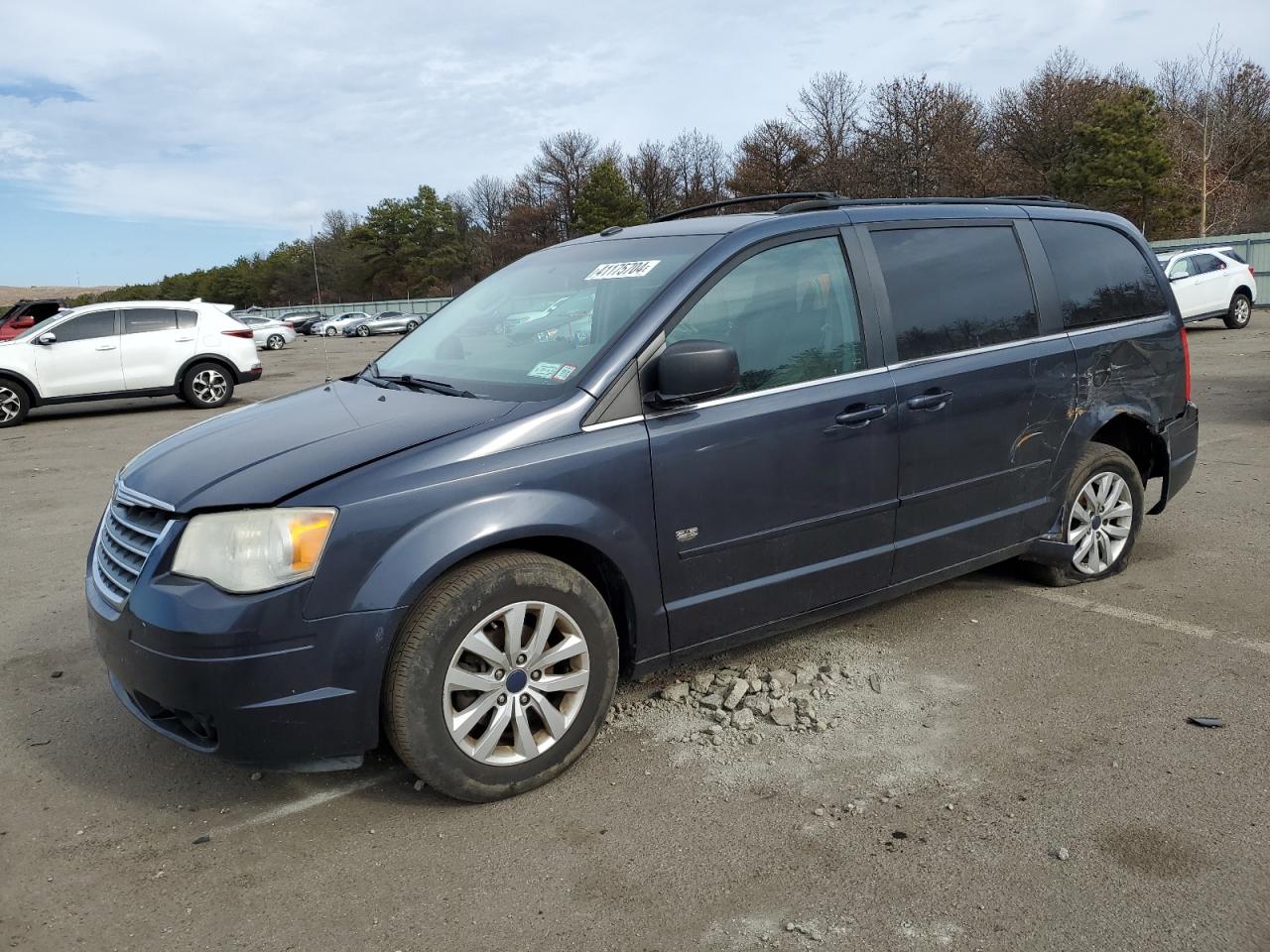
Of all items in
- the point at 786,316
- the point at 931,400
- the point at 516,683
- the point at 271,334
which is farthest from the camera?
the point at 271,334

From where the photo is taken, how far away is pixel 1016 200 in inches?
189

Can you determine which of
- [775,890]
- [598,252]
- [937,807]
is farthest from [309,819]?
[598,252]

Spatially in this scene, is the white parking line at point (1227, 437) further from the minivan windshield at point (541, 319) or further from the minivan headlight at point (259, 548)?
the minivan headlight at point (259, 548)

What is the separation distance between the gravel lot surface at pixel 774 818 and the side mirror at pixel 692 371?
1.24 metres

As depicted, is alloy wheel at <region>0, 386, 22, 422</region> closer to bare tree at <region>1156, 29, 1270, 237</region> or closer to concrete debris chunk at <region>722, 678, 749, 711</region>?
concrete debris chunk at <region>722, 678, 749, 711</region>

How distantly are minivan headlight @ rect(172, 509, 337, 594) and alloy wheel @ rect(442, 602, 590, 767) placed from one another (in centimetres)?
54

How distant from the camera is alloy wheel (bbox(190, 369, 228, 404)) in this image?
15453mm

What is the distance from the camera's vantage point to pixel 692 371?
10.5 ft

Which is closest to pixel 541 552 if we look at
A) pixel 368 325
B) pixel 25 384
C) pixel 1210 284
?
pixel 25 384

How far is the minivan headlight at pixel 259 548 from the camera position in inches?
110

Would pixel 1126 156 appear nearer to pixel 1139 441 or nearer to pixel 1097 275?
pixel 1139 441

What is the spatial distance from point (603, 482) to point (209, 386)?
46.6 ft

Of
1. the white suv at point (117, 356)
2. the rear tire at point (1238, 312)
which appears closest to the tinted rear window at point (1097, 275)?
the white suv at point (117, 356)

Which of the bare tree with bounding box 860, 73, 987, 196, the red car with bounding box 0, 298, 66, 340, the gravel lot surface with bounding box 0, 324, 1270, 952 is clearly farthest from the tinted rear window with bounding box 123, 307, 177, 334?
the bare tree with bounding box 860, 73, 987, 196
